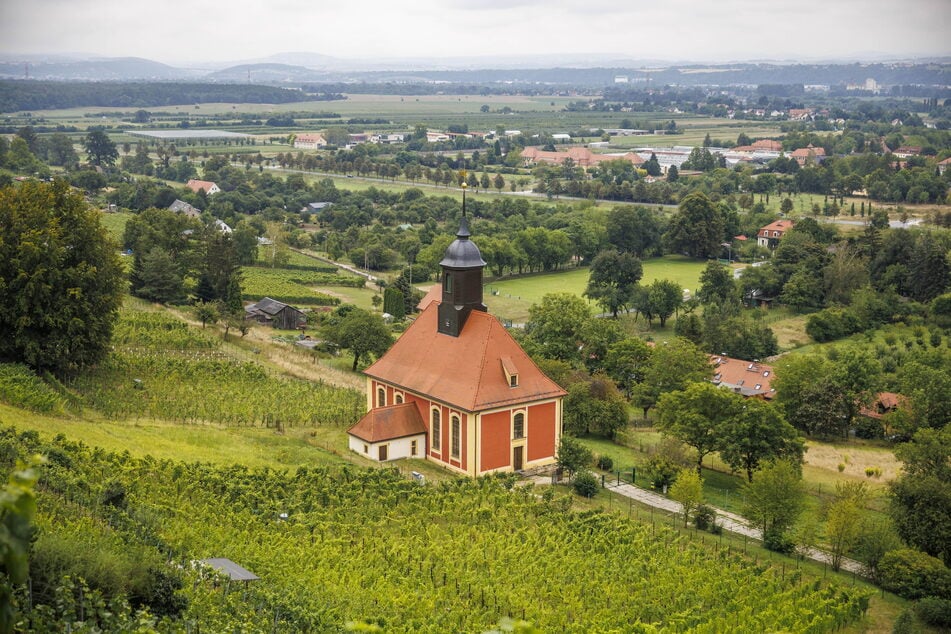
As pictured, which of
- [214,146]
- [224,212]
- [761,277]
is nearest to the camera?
[761,277]

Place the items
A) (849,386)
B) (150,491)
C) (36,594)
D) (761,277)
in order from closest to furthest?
(36,594) < (150,491) < (849,386) < (761,277)

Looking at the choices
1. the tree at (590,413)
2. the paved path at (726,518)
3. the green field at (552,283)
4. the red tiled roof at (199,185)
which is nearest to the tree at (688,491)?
the paved path at (726,518)

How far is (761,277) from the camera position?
6581 cm

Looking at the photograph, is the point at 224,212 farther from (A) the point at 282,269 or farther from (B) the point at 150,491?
(B) the point at 150,491

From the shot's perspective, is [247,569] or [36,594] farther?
[247,569]

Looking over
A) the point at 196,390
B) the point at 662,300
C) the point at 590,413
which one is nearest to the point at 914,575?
the point at 590,413

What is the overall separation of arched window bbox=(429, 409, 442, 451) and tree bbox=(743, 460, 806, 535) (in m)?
9.59

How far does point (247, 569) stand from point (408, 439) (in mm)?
11867

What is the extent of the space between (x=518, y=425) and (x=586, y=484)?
292cm

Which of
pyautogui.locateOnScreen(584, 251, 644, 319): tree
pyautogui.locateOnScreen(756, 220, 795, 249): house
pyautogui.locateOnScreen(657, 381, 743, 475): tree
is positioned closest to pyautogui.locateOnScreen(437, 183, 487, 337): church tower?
pyautogui.locateOnScreen(657, 381, 743, 475): tree

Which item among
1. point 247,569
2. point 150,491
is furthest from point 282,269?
point 247,569

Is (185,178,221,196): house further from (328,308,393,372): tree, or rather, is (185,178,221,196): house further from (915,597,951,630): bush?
(915,597,951,630): bush

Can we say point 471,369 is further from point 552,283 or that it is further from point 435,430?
point 552,283

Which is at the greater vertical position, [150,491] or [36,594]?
[36,594]
